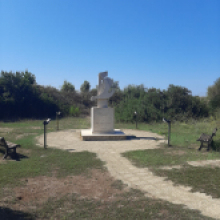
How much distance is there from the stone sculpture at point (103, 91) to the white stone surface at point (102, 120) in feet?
1.36

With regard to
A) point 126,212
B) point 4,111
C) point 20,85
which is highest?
point 20,85

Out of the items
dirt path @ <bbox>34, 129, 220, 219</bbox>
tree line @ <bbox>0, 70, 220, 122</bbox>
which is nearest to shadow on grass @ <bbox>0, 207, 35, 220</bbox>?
dirt path @ <bbox>34, 129, 220, 219</bbox>

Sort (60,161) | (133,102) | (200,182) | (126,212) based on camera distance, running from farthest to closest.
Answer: (133,102), (60,161), (200,182), (126,212)

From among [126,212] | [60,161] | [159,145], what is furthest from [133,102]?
[126,212]

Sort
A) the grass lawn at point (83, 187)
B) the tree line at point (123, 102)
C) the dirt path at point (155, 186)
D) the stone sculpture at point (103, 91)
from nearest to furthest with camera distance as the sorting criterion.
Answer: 1. the grass lawn at point (83, 187)
2. the dirt path at point (155, 186)
3. the stone sculpture at point (103, 91)
4. the tree line at point (123, 102)

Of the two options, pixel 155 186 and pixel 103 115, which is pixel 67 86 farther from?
pixel 155 186

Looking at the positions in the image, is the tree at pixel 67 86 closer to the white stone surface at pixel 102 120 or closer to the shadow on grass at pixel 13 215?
the white stone surface at pixel 102 120

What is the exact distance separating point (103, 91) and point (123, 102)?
30.3 ft

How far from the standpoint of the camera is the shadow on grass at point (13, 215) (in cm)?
306

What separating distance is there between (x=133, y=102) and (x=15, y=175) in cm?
1539

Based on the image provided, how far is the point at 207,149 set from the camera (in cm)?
775

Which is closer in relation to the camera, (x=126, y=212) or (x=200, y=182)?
Result: (x=126, y=212)

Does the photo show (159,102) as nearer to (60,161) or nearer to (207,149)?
(207,149)

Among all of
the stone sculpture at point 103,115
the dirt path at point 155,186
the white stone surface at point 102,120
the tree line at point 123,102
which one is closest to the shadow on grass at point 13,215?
the dirt path at point 155,186
